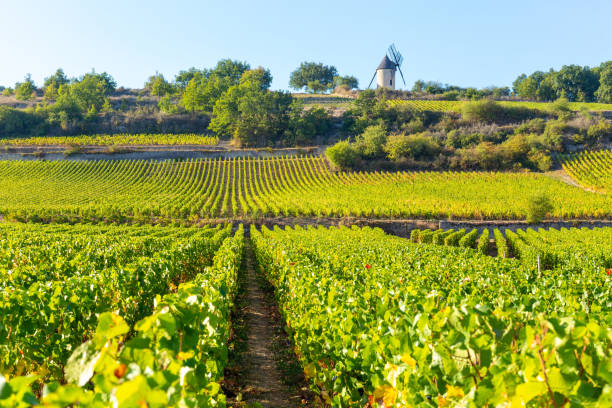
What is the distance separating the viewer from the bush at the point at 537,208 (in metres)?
34.1

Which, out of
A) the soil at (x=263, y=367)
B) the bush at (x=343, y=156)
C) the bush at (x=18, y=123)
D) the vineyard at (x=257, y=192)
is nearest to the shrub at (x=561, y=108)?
the vineyard at (x=257, y=192)

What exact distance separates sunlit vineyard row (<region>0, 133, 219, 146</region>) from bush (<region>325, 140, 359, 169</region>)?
26.5 metres

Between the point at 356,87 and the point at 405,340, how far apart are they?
13786cm

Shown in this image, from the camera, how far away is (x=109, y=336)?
1.97 m

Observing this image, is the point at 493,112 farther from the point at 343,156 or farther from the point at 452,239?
the point at 452,239

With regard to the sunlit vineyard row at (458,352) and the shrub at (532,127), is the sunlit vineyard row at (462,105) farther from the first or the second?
the sunlit vineyard row at (458,352)

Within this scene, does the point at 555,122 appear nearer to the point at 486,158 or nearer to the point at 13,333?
the point at 486,158

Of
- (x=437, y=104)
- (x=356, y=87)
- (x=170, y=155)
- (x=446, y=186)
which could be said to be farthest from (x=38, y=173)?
(x=356, y=87)

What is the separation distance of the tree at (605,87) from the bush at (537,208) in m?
87.7

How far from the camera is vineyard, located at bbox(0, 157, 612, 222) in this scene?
36.9 meters

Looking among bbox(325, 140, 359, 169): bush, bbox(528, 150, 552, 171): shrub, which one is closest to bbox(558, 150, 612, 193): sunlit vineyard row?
bbox(528, 150, 552, 171): shrub

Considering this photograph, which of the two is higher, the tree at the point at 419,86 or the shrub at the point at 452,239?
the tree at the point at 419,86

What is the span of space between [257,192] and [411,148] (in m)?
25.4

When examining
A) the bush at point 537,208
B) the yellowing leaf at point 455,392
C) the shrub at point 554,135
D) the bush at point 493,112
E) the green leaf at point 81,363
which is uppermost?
the bush at point 493,112
